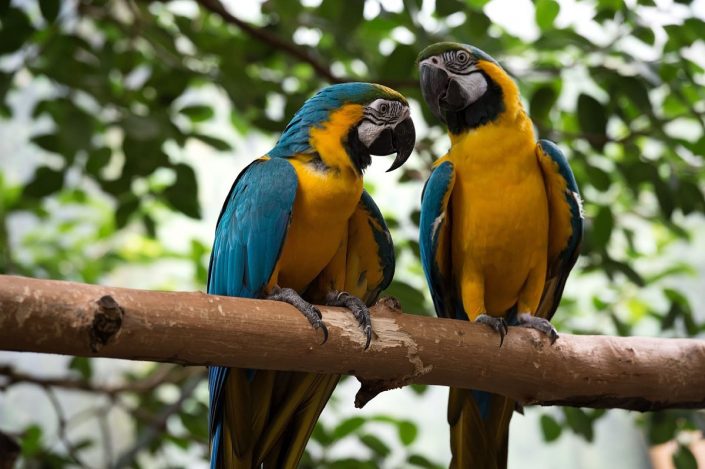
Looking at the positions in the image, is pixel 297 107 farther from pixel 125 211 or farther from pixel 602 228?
pixel 602 228

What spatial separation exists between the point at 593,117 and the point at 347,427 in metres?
1.16

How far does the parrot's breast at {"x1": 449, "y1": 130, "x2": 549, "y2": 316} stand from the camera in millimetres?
1758

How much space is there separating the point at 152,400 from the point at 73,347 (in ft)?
6.02

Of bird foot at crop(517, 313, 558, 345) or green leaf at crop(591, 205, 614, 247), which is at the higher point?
bird foot at crop(517, 313, 558, 345)

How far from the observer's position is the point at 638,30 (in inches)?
82.3

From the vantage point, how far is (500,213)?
5.76ft

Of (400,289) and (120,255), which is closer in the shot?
(400,289)

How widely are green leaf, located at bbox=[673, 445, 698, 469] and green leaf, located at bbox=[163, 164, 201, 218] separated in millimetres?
1549

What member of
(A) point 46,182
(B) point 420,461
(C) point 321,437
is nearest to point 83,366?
(A) point 46,182

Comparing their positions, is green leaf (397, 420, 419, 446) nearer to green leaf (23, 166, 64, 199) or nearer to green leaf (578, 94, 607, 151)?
green leaf (578, 94, 607, 151)

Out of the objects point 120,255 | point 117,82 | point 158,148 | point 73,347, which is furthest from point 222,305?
point 120,255

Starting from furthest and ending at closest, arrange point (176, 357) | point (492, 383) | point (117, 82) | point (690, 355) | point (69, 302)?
1. point (117, 82)
2. point (690, 355)
3. point (492, 383)
4. point (176, 357)
5. point (69, 302)

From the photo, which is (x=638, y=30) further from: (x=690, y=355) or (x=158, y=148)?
(x=158, y=148)

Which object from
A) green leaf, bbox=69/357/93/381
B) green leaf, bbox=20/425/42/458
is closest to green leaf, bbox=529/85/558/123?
green leaf, bbox=69/357/93/381
